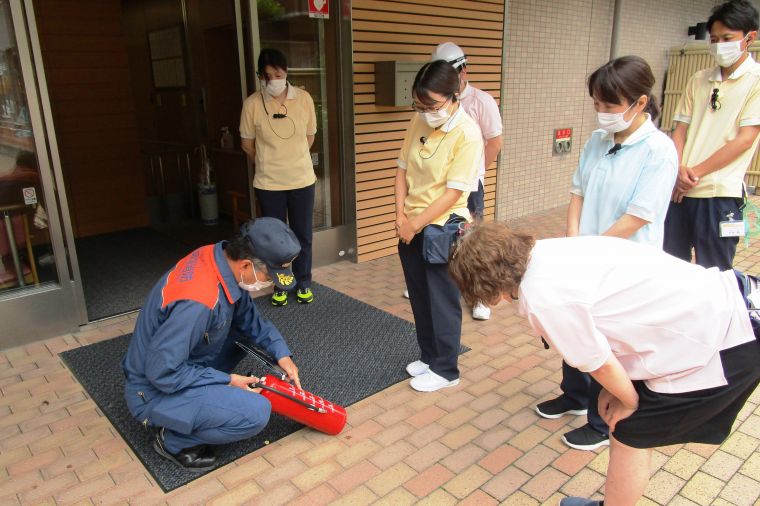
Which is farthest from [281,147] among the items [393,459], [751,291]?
[751,291]

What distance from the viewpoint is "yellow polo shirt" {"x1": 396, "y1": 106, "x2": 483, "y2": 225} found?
2736 mm

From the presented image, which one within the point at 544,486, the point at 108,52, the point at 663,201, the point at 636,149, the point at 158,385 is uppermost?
the point at 108,52

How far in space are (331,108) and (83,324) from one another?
260 cm

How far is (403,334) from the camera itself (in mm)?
3734

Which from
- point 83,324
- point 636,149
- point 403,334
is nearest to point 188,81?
point 83,324

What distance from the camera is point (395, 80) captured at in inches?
186

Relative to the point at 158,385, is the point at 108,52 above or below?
above

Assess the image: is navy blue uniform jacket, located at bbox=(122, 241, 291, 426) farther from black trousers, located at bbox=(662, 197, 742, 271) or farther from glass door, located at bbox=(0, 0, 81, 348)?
black trousers, located at bbox=(662, 197, 742, 271)

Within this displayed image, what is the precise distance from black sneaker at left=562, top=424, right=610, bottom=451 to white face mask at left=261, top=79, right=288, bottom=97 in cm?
285

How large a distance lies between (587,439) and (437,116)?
1649 mm

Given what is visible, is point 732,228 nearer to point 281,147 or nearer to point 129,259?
point 281,147

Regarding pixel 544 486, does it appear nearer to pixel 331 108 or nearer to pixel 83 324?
pixel 83 324

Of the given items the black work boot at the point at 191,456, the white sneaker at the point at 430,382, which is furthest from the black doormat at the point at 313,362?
the white sneaker at the point at 430,382

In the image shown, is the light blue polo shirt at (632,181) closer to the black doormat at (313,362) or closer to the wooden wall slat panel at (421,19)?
the black doormat at (313,362)
